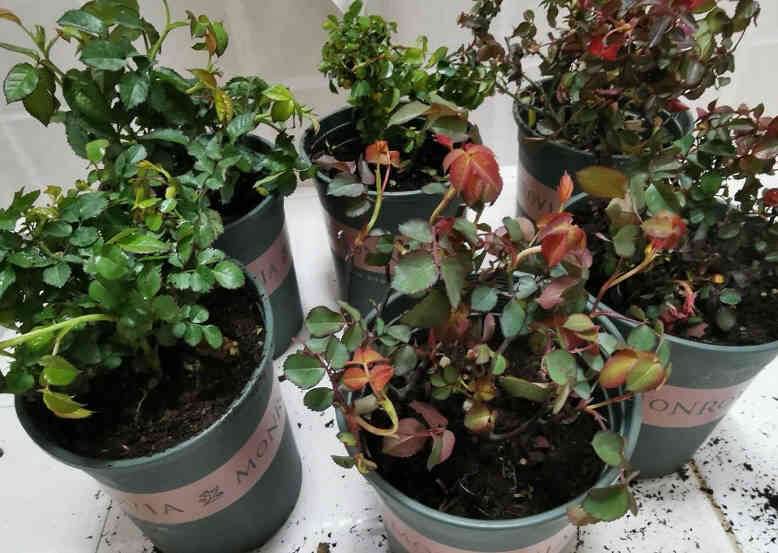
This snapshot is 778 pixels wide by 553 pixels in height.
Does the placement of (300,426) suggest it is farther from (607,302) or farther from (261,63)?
(261,63)

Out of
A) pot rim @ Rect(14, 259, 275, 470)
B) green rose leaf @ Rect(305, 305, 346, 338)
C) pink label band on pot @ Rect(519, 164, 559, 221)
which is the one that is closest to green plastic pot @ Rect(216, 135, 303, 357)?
pot rim @ Rect(14, 259, 275, 470)

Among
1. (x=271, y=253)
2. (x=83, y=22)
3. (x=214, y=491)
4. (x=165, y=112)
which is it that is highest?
(x=83, y=22)

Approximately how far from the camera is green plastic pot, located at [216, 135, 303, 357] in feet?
2.62

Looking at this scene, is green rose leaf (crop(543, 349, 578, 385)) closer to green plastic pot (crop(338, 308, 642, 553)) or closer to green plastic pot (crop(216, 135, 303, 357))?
green plastic pot (crop(338, 308, 642, 553))

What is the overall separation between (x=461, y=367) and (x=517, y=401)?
104mm

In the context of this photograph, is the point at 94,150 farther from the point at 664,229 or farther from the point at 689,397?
the point at 689,397

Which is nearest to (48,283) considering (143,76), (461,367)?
(143,76)

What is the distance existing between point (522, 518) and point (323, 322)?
24cm

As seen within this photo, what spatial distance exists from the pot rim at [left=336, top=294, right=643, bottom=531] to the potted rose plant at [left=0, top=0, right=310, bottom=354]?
35 cm

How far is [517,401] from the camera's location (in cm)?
62

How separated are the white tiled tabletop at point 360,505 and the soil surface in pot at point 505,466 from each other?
0.22 metres

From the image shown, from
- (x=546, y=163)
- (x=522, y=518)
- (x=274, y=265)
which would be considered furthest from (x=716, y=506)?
(x=274, y=265)

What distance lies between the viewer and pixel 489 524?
0.48 metres

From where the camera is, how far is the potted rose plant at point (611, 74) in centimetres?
61
